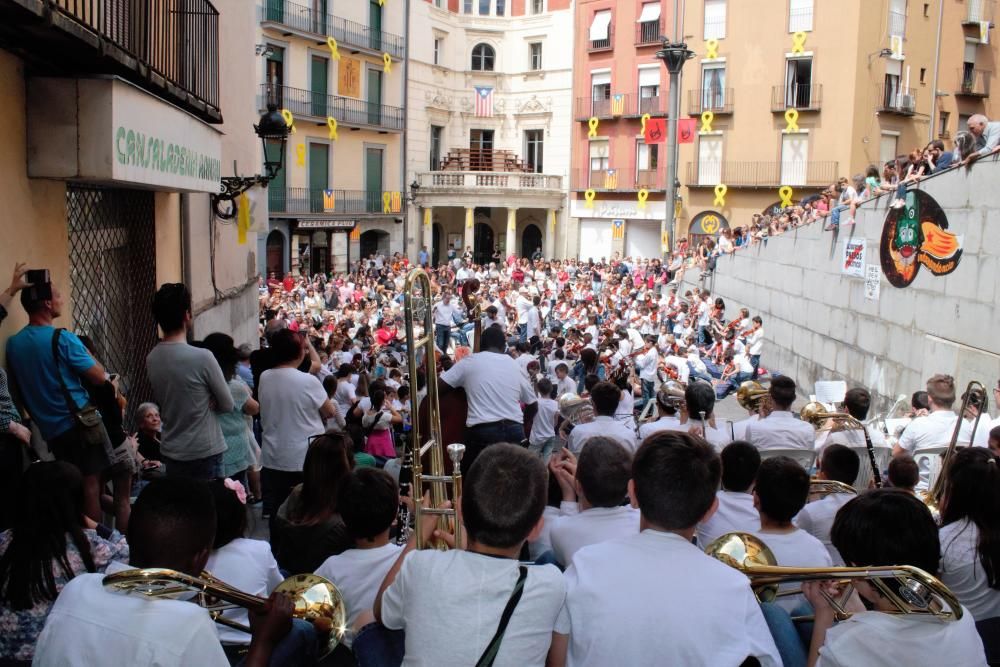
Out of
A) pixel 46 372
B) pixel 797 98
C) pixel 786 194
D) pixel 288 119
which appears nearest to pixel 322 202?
pixel 288 119

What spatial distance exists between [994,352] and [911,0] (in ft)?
78.2

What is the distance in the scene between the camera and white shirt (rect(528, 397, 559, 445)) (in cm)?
813

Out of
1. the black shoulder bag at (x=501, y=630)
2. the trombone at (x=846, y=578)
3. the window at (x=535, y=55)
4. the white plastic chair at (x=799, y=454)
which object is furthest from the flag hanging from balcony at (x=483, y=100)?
the black shoulder bag at (x=501, y=630)

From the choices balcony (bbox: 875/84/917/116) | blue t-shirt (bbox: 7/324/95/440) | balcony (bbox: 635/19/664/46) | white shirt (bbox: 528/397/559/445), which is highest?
balcony (bbox: 635/19/664/46)

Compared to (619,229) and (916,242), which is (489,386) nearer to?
(916,242)

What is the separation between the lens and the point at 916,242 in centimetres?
1290

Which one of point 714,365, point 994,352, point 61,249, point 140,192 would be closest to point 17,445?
point 61,249

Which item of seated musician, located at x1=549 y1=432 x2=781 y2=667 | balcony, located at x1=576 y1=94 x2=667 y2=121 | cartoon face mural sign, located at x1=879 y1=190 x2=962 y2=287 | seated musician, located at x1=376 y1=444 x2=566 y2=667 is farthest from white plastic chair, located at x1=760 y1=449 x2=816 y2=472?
balcony, located at x1=576 y1=94 x2=667 y2=121

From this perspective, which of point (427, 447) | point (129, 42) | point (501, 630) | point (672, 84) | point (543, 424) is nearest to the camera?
point (501, 630)

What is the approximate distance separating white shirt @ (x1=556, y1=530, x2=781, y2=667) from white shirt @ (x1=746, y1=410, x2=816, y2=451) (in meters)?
→ 3.70

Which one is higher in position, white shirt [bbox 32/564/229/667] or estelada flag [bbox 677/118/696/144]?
estelada flag [bbox 677/118/696/144]

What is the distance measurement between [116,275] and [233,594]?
5.36 meters

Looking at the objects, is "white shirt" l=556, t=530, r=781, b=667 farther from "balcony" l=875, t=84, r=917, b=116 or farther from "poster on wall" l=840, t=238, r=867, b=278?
"balcony" l=875, t=84, r=917, b=116

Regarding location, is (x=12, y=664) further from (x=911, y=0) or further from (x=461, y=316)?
(x=911, y=0)
